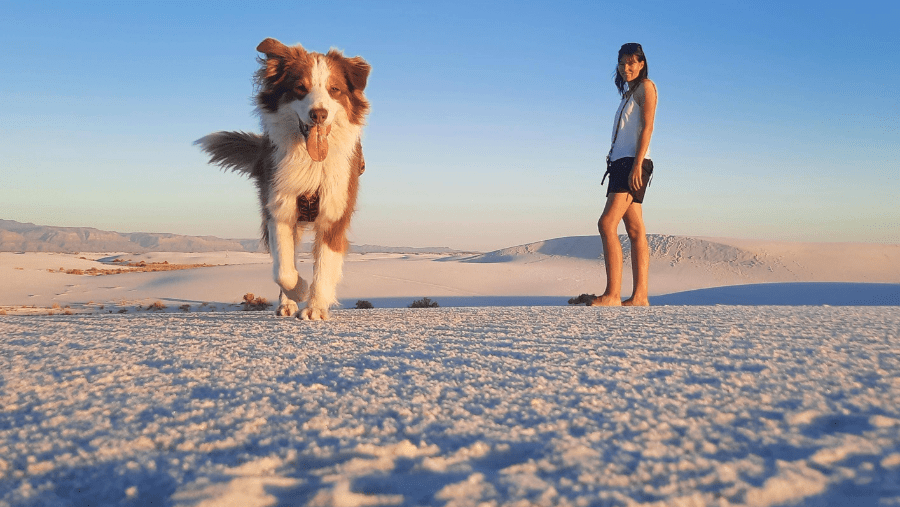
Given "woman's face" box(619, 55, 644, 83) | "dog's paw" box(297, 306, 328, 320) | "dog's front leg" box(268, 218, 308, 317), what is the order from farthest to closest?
"woman's face" box(619, 55, 644, 83), "dog's front leg" box(268, 218, 308, 317), "dog's paw" box(297, 306, 328, 320)

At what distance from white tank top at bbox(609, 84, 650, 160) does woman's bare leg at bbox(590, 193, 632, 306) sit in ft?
1.36

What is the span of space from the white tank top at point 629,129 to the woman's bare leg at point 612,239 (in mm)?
416

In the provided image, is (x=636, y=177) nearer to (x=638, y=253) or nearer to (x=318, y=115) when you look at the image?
(x=638, y=253)

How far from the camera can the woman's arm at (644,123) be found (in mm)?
4891

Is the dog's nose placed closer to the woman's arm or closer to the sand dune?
the woman's arm

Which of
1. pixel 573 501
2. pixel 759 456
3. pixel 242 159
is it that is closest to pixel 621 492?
pixel 573 501

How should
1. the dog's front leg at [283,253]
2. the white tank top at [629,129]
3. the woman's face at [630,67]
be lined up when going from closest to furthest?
1. the dog's front leg at [283,253]
2. the white tank top at [629,129]
3. the woman's face at [630,67]

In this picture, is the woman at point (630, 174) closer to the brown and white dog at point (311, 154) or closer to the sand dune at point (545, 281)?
the brown and white dog at point (311, 154)

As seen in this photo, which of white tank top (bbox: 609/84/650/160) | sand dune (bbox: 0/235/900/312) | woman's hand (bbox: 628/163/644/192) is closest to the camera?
woman's hand (bbox: 628/163/644/192)

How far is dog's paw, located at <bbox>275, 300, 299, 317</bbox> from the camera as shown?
4219 mm

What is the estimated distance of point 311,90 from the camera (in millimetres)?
3727

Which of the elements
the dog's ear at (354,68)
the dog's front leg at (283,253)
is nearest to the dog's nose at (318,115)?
the dog's ear at (354,68)

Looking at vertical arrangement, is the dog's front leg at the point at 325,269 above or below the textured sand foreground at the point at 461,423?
above

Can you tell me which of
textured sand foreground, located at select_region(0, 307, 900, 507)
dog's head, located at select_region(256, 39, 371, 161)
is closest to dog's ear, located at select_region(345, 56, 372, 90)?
dog's head, located at select_region(256, 39, 371, 161)
